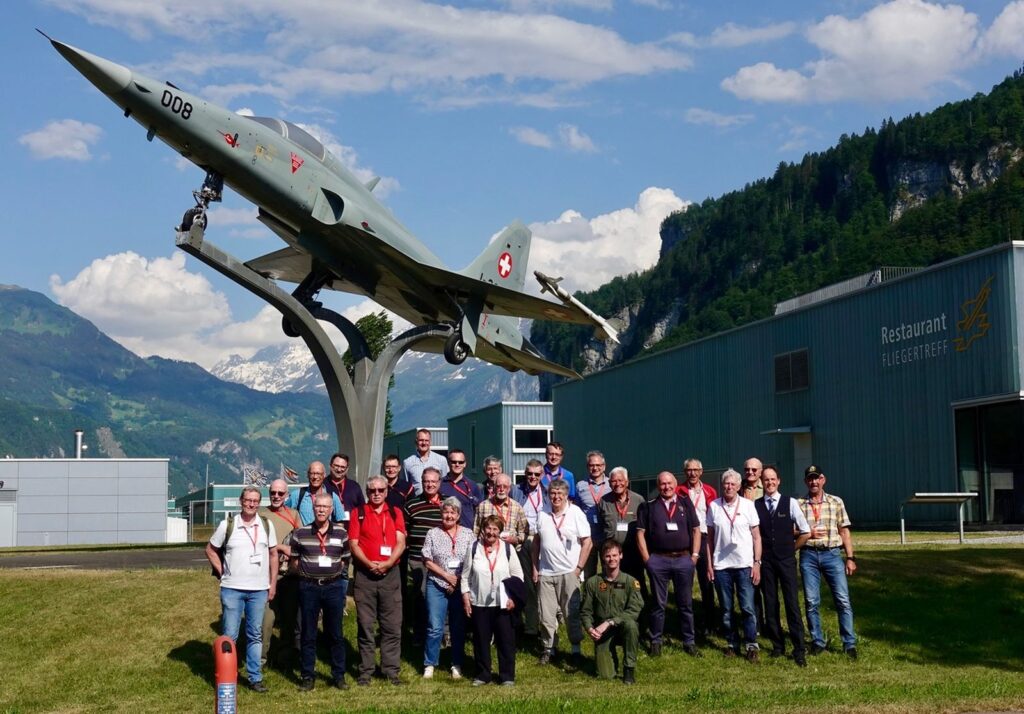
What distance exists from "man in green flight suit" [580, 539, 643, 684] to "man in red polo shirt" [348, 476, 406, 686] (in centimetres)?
204

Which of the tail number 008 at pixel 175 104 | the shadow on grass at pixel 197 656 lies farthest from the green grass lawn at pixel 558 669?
the tail number 008 at pixel 175 104

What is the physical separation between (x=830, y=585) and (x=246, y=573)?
6.54 metres

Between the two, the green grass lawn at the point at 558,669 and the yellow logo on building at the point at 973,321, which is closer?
the green grass lawn at the point at 558,669

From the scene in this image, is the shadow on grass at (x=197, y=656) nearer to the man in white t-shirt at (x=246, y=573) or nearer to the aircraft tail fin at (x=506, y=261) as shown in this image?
the man in white t-shirt at (x=246, y=573)

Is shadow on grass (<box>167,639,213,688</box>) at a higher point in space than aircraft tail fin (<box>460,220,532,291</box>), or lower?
lower

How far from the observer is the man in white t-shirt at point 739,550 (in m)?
13.3

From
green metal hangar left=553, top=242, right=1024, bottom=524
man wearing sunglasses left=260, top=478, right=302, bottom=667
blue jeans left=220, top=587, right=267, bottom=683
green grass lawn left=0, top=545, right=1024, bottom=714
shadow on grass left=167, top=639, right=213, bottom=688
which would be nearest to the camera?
green grass lawn left=0, top=545, right=1024, bottom=714

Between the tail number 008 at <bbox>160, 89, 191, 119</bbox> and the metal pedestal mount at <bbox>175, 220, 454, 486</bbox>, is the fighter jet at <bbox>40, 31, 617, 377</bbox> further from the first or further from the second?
the metal pedestal mount at <bbox>175, 220, 454, 486</bbox>

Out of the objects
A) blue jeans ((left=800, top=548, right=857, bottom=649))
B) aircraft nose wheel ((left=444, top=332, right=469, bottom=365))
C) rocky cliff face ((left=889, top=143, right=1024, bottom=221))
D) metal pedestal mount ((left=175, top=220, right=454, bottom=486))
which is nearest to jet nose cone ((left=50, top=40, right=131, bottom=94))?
metal pedestal mount ((left=175, top=220, right=454, bottom=486))

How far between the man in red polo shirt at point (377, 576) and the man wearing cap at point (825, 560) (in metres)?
4.65

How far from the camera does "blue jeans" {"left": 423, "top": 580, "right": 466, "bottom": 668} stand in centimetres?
1273

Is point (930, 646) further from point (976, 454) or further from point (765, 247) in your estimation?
point (765, 247)

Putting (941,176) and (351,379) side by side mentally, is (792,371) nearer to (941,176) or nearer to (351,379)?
(351,379)

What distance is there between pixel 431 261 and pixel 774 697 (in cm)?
1325
